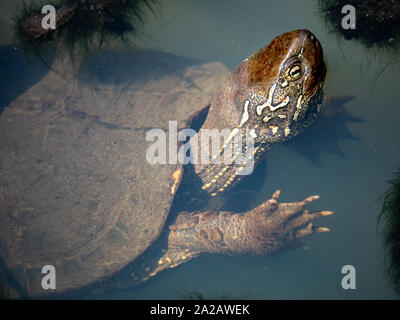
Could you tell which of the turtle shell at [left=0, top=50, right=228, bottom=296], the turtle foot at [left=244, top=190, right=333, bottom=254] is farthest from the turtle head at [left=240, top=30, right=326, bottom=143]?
the turtle foot at [left=244, top=190, right=333, bottom=254]

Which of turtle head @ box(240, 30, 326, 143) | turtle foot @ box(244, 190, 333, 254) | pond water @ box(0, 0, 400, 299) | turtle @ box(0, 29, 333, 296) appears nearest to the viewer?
turtle head @ box(240, 30, 326, 143)

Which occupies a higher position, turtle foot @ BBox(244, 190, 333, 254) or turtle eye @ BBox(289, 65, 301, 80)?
turtle eye @ BBox(289, 65, 301, 80)

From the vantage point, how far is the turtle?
9.84ft

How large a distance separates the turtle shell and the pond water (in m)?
1.25

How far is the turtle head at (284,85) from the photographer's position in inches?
84.9

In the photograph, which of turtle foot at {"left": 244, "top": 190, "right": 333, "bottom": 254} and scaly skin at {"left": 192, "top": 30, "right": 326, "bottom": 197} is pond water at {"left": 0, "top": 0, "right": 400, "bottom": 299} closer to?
turtle foot at {"left": 244, "top": 190, "right": 333, "bottom": 254}

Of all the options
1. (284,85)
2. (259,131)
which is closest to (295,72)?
(284,85)

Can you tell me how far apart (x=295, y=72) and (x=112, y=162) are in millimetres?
2581

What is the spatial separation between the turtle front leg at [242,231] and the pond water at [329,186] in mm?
715

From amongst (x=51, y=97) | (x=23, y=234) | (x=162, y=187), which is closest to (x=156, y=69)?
(x=51, y=97)

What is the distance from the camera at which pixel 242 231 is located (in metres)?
3.79

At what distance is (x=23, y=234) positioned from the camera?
118 inches

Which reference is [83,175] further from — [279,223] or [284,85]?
[279,223]

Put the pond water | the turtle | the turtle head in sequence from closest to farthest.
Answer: the turtle head → the turtle → the pond water
